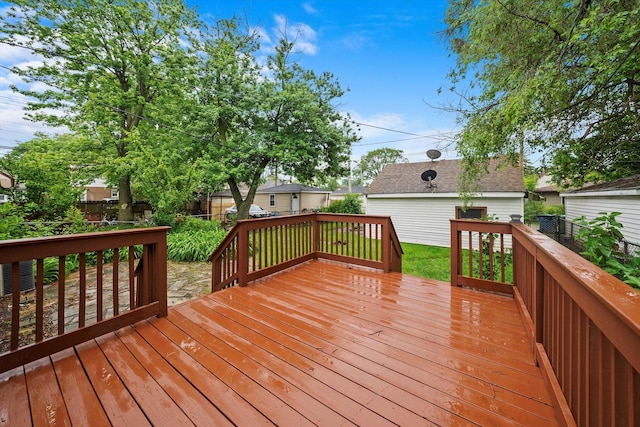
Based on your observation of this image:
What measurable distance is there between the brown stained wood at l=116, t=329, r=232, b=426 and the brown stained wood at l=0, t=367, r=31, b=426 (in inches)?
A: 22.7

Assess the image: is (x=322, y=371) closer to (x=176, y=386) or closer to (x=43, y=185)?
(x=176, y=386)

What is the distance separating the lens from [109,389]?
1704mm

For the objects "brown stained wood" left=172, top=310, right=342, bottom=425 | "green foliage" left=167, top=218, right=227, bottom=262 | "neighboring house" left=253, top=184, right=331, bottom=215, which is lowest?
"brown stained wood" left=172, top=310, right=342, bottom=425

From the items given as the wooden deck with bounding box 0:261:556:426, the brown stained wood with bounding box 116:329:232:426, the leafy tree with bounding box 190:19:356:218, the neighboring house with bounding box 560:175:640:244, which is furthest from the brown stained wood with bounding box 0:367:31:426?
the leafy tree with bounding box 190:19:356:218

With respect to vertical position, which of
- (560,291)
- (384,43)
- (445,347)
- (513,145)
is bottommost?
(445,347)

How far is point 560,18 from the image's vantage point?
383cm

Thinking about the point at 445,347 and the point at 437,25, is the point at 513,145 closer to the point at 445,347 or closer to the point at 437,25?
the point at 437,25

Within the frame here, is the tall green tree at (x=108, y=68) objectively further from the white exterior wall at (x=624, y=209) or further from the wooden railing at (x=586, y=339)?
the white exterior wall at (x=624, y=209)

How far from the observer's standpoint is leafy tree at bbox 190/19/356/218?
10.9 meters

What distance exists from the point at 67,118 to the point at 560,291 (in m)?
15.6

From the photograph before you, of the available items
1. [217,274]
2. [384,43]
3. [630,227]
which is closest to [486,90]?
[384,43]

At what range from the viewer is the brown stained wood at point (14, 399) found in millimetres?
1463

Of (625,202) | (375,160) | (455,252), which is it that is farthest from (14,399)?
(375,160)

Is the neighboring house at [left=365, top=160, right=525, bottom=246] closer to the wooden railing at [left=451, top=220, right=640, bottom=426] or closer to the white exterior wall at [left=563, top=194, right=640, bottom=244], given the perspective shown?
the white exterior wall at [left=563, top=194, right=640, bottom=244]
